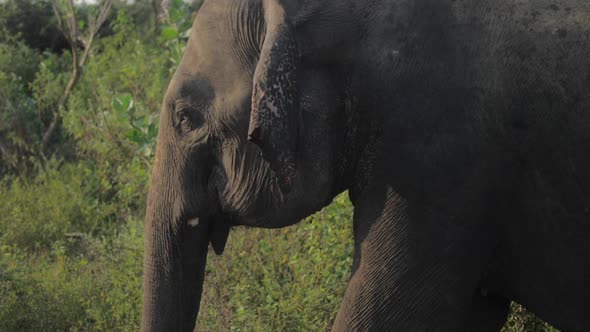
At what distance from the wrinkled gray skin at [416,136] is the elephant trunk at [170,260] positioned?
0.53 feet

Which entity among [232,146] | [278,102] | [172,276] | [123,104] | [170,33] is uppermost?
[278,102]

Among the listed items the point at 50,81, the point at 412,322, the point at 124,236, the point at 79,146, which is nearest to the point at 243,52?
the point at 412,322

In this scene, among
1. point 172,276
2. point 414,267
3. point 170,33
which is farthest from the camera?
point 170,33

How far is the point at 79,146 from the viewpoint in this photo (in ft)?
25.1

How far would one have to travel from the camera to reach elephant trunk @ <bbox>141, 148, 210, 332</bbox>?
2.80 metres

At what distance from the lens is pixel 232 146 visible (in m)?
2.69

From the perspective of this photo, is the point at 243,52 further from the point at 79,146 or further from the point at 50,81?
the point at 50,81

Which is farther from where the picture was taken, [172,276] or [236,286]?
[236,286]

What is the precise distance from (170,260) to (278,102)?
2.26 ft

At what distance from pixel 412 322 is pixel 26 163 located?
5.95 meters

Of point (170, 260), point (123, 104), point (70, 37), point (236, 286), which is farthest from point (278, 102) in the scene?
point (70, 37)

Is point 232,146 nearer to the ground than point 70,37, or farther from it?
farther from it

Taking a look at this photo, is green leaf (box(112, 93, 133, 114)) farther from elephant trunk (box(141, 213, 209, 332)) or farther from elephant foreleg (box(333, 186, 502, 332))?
elephant foreleg (box(333, 186, 502, 332))

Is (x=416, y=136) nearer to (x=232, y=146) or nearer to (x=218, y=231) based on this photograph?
(x=232, y=146)
